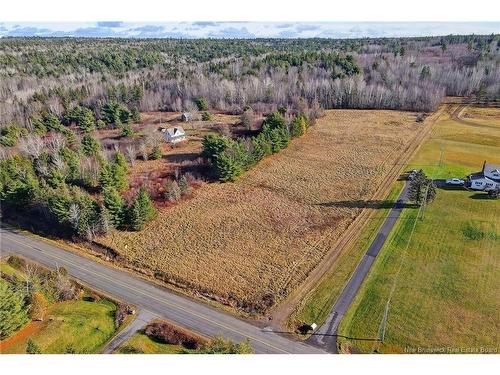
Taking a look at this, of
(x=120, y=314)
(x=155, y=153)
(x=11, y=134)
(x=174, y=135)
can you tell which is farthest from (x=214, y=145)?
(x=11, y=134)

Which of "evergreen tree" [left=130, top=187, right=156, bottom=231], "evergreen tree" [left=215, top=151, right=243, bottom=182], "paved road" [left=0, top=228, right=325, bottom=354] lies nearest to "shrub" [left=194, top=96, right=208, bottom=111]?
"evergreen tree" [left=215, top=151, right=243, bottom=182]

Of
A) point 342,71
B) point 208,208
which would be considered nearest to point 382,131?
point 342,71

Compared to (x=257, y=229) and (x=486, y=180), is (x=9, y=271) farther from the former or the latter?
(x=486, y=180)

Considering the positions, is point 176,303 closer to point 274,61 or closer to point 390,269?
point 390,269

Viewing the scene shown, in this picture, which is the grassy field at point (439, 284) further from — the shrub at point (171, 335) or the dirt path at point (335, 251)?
the shrub at point (171, 335)

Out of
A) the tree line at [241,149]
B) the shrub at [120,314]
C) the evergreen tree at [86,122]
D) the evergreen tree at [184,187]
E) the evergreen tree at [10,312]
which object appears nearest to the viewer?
the evergreen tree at [10,312]

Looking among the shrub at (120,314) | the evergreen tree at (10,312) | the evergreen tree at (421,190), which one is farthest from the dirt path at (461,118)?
the evergreen tree at (10,312)

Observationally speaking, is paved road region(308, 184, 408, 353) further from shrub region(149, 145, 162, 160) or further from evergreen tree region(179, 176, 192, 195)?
shrub region(149, 145, 162, 160)
